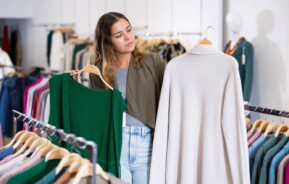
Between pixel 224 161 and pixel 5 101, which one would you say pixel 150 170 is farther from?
pixel 5 101

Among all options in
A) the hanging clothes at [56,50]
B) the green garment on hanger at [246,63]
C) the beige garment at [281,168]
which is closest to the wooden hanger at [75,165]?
the beige garment at [281,168]

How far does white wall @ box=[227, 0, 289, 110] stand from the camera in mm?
4371

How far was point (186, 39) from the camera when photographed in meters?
5.46

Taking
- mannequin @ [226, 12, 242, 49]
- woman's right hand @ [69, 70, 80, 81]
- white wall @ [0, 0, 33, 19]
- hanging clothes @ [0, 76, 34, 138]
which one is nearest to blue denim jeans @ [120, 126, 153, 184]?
woman's right hand @ [69, 70, 80, 81]

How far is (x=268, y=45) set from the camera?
458cm

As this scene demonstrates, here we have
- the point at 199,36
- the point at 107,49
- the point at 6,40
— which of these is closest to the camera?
the point at 107,49

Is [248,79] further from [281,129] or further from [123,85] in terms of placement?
[123,85]

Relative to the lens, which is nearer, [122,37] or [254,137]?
[122,37]

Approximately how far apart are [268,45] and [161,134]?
2427 mm

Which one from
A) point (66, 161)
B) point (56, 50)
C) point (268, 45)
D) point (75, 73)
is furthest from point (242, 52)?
point (56, 50)

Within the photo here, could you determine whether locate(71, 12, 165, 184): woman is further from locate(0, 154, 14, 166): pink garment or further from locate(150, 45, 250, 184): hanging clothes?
locate(0, 154, 14, 166): pink garment

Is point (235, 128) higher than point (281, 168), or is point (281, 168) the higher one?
point (235, 128)

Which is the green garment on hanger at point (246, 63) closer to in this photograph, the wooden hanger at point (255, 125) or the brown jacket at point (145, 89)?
the wooden hanger at point (255, 125)

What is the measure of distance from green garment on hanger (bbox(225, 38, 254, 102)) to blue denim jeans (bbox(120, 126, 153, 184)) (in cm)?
225
